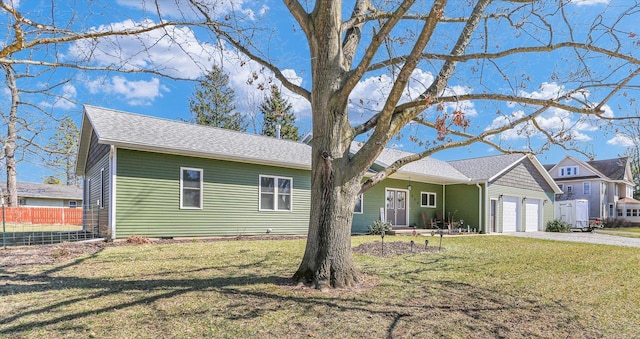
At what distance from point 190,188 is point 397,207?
11.0m

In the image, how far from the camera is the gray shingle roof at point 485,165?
18719 millimetres

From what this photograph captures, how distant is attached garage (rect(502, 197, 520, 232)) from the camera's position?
19.2 meters

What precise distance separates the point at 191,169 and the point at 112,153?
238cm

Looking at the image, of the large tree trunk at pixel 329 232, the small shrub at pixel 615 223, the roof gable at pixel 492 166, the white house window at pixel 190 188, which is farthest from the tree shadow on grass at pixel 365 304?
the small shrub at pixel 615 223

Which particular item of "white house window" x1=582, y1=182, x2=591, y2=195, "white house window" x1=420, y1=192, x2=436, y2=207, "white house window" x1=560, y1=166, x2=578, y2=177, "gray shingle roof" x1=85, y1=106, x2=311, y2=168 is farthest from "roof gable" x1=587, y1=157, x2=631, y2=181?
"gray shingle roof" x1=85, y1=106, x2=311, y2=168

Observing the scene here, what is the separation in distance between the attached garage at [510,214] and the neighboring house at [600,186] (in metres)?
17.9

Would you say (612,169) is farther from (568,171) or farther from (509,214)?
(509,214)

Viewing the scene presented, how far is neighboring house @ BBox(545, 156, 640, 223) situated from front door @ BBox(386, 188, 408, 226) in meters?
23.4

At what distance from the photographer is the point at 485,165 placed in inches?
810

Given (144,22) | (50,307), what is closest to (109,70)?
(144,22)

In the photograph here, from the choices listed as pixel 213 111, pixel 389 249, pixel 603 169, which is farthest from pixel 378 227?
pixel 603 169

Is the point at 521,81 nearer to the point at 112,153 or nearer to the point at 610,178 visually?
the point at 112,153

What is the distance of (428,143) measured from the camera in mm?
6348

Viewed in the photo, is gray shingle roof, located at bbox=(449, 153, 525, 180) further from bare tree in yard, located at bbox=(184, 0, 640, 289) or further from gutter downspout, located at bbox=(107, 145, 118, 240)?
gutter downspout, located at bbox=(107, 145, 118, 240)
